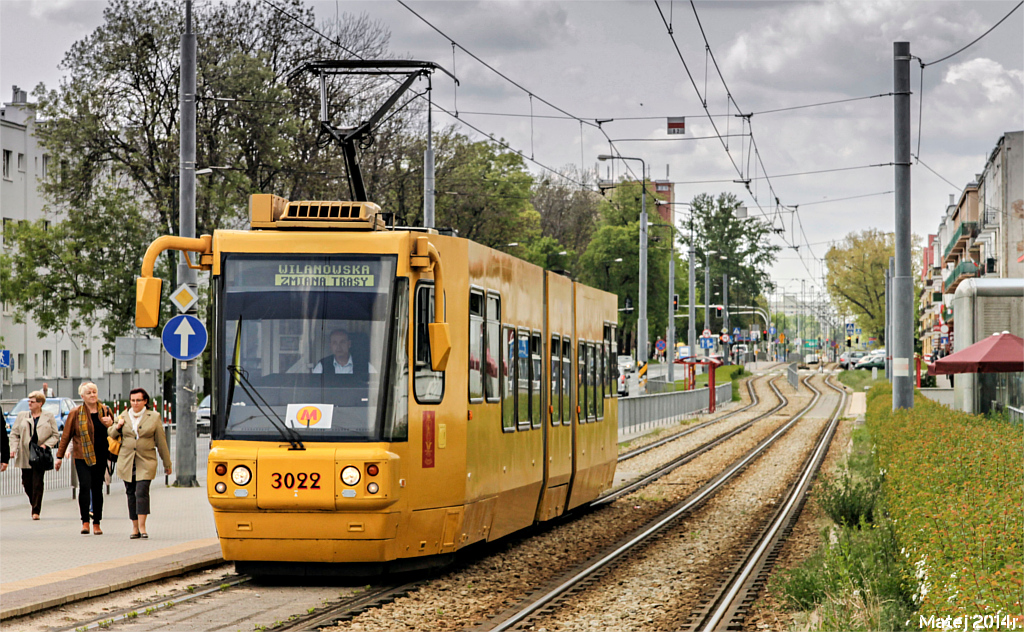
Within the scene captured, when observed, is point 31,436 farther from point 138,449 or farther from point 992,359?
point 992,359

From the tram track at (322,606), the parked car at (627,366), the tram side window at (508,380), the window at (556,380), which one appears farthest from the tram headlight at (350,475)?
the parked car at (627,366)

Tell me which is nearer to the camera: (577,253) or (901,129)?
(901,129)

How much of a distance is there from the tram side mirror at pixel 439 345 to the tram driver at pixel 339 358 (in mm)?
581

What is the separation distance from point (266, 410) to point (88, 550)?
358cm

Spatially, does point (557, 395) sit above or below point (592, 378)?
below

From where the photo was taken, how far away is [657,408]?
44.4m

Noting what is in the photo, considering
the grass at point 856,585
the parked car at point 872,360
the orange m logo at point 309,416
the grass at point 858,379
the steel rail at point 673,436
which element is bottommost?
the steel rail at point 673,436

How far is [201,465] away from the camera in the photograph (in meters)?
27.8

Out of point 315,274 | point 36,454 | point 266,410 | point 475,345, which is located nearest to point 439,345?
Answer: point 315,274

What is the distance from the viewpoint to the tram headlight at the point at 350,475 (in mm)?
10867

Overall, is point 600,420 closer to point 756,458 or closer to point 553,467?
point 553,467

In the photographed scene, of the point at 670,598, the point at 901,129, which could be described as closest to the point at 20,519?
the point at 670,598

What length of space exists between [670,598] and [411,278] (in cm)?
340

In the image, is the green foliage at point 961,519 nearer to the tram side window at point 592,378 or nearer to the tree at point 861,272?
the tram side window at point 592,378
